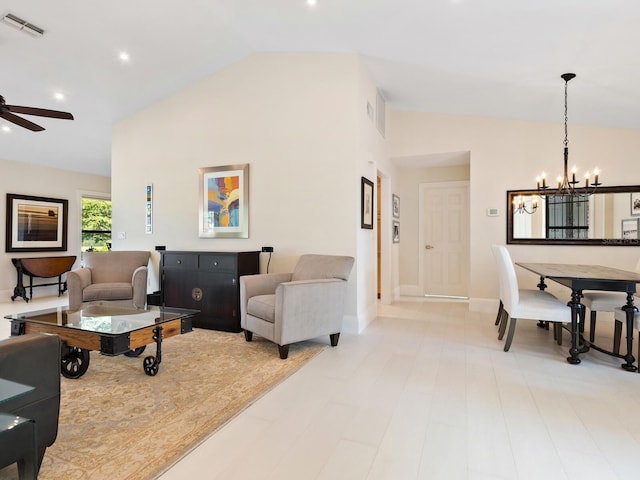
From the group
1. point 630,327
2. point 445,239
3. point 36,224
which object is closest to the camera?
point 630,327

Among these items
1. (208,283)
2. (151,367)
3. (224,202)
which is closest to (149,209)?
(224,202)

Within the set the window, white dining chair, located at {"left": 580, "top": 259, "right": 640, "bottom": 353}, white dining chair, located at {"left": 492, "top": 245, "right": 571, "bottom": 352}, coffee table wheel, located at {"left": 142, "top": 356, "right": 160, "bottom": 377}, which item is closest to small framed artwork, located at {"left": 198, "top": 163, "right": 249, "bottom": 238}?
coffee table wheel, located at {"left": 142, "top": 356, "right": 160, "bottom": 377}

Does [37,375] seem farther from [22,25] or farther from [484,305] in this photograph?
[484,305]

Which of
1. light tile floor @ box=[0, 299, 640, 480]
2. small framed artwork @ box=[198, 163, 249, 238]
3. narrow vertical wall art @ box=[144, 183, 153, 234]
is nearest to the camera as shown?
light tile floor @ box=[0, 299, 640, 480]

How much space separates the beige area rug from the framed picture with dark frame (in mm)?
4775

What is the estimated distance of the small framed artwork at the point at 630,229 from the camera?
4273mm

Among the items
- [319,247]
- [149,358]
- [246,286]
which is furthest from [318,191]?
[149,358]

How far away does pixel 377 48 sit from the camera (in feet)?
11.7

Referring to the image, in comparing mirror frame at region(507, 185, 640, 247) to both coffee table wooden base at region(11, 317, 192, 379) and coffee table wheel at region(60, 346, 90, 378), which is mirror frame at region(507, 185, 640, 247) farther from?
coffee table wheel at region(60, 346, 90, 378)

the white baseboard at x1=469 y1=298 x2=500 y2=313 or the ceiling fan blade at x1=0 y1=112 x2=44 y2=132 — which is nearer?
the ceiling fan blade at x1=0 y1=112 x2=44 y2=132

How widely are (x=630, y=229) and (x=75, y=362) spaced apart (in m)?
5.98

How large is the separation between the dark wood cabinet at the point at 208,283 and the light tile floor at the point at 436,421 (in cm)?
133

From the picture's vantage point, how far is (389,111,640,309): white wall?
4.36 metres

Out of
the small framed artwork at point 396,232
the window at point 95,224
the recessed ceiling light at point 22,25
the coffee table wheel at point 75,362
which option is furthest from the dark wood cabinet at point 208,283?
the window at point 95,224
